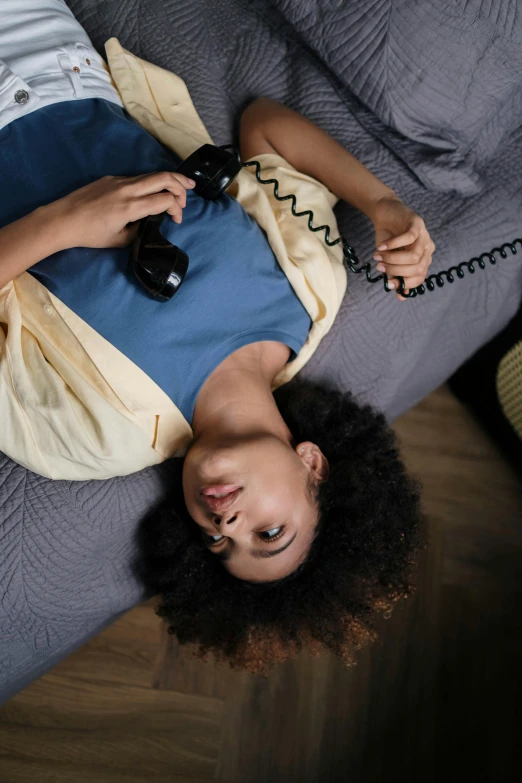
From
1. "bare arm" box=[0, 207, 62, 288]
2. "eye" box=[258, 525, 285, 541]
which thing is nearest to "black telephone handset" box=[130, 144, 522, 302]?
"bare arm" box=[0, 207, 62, 288]

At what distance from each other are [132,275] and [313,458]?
399 mm

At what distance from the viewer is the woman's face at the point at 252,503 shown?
0.90 metres

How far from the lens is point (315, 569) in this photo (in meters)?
1.04

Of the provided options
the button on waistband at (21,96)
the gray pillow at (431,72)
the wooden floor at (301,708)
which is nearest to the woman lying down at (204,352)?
the button on waistband at (21,96)

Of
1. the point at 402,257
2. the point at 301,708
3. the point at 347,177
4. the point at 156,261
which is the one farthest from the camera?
the point at 301,708

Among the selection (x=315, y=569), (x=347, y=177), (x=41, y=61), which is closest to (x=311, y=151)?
(x=347, y=177)

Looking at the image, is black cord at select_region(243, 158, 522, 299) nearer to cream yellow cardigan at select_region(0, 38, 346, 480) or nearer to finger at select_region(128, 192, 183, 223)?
cream yellow cardigan at select_region(0, 38, 346, 480)

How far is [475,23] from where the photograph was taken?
1002 millimetres

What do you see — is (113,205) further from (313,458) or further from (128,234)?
(313,458)

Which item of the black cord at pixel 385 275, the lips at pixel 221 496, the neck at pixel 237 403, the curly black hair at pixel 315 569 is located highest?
the black cord at pixel 385 275

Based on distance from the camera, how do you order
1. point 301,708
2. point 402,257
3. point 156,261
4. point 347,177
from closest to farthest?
point 156,261 → point 402,257 → point 347,177 → point 301,708

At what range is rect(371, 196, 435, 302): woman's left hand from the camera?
966 millimetres

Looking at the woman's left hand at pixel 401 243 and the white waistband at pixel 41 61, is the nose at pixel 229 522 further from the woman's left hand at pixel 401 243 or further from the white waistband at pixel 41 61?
the white waistband at pixel 41 61

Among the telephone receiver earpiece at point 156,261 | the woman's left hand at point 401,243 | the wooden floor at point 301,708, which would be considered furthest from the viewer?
the wooden floor at point 301,708
